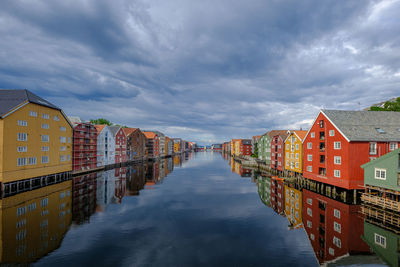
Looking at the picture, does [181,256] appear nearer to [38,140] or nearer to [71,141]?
[38,140]

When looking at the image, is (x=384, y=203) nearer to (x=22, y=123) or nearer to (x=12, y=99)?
(x=22, y=123)

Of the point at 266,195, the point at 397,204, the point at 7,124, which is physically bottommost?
the point at 266,195

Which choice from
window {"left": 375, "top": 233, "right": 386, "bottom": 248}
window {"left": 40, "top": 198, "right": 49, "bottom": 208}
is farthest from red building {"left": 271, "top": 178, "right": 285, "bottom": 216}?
window {"left": 40, "top": 198, "right": 49, "bottom": 208}

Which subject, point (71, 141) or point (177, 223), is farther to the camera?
point (71, 141)

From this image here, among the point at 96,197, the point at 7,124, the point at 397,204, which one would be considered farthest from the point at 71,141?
the point at 397,204

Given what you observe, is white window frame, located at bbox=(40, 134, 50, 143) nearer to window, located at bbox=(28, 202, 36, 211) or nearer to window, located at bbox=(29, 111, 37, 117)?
window, located at bbox=(29, 111, 37, 117)

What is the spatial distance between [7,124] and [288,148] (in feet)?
225

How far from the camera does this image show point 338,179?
4091 cm

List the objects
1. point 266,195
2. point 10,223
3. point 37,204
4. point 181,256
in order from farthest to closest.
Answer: point 266,195 → point 37,204 → point 10,223 → point 181,256

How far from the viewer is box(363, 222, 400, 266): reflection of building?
1861 cm

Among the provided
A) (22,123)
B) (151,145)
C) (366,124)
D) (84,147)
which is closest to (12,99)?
(22,123)

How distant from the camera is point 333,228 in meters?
25.2

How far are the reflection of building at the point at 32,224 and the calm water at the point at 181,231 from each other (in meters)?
0.09

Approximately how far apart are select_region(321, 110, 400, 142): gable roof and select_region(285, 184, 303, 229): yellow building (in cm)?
1455
